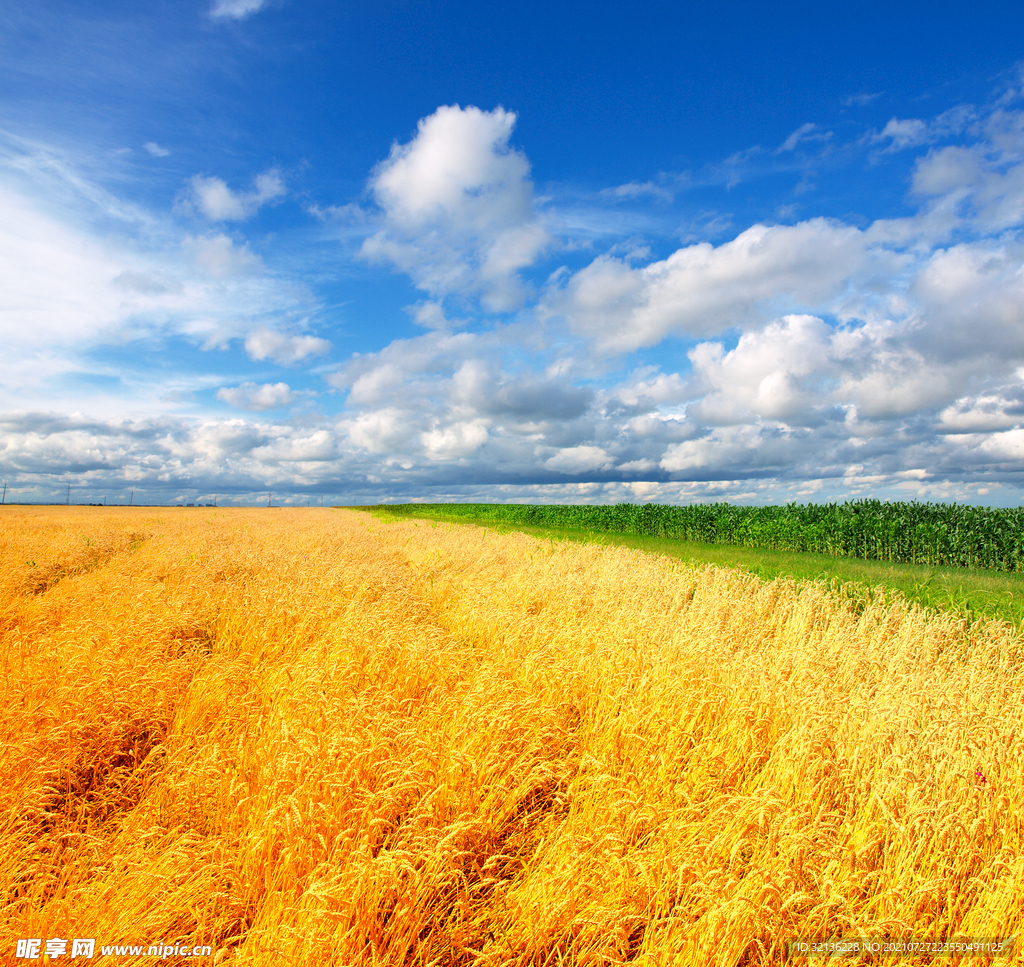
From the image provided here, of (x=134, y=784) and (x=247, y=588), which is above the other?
(x=247, y=588)

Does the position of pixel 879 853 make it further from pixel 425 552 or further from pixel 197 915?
pixel 425 552

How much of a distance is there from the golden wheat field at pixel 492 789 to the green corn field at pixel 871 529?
23.3m

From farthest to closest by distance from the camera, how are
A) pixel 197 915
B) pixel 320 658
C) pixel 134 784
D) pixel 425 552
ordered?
pixel 425 552, pixel 320 658, pixel 134 784, pixel 197 915

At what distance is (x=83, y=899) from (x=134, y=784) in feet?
4.88

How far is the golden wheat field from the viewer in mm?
3125

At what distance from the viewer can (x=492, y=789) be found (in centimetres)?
405

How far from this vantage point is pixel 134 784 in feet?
15.5

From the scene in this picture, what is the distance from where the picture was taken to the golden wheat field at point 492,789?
3.12 meters

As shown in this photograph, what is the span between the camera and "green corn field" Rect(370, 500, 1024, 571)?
2567 centimetres

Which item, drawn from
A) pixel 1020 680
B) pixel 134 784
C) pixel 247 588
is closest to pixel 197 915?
pixel 134 784

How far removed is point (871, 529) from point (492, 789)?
32294 millimetres

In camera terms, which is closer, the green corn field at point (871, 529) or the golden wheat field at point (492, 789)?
the golden wheat field at point (492, 789)

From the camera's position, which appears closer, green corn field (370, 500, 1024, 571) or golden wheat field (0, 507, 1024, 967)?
golden wheat field (0, 507, 1024, 967)

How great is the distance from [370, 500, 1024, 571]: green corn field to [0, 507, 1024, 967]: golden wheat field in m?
23.3
